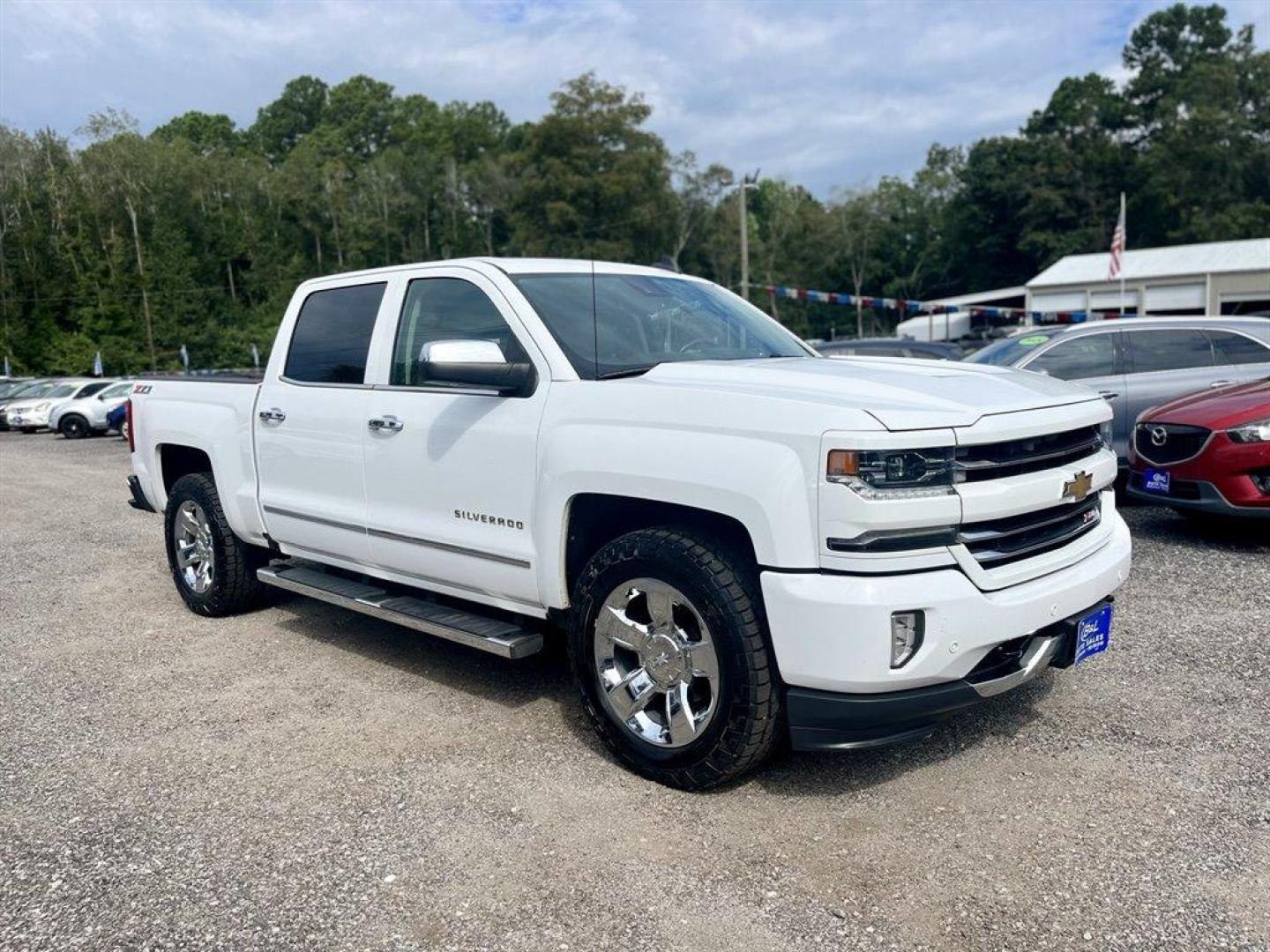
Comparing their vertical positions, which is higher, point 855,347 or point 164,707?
point 855,347

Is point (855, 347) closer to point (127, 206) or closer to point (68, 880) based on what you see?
point (68, 880)

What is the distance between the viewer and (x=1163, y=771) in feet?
11.9

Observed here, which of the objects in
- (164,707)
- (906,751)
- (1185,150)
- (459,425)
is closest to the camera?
(906,751)

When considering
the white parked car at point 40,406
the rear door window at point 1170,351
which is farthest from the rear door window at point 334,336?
the white parked car at point 40,406

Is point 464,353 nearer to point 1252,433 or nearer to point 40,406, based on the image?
point 1252,433

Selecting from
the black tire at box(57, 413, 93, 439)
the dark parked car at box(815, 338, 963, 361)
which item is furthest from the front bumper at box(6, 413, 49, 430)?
the dark parked car at box(815, 338, 963, 361)

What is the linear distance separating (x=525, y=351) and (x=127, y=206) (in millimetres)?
61848

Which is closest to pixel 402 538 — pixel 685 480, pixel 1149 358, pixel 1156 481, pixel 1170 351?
pixel 685 480

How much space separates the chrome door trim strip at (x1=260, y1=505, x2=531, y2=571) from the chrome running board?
30 cm

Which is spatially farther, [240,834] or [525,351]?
[525,351]

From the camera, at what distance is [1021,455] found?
132 inches

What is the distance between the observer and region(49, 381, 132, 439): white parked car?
1032 inches

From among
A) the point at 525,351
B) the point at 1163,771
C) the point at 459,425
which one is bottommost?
the point at 1163,771

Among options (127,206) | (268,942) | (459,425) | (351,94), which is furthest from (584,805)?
(351,94)
